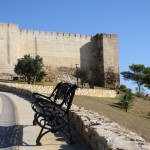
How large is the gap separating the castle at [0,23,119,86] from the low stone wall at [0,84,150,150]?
37510mm

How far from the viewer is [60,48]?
48.6 m

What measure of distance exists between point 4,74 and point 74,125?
36751 mm

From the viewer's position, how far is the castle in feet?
142

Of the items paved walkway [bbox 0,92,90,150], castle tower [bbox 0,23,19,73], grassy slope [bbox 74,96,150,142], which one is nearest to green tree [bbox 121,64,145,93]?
castle tower [bbox 0,23,19,73]

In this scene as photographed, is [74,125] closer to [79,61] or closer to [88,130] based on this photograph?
[88,130]

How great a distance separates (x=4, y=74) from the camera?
42.5 metres

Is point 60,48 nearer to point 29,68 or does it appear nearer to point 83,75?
point 83,75

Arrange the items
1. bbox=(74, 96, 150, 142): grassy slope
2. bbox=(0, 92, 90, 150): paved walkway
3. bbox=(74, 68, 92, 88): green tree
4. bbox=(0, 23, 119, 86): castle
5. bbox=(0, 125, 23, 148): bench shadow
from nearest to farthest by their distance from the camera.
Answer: bbox=(0, 92, 90, 150): paved walkway
bbox=(0, 125, 23, 148): bench shadow
bbox=(74, 96, 150, 142): grassy slope
bbox=(0, 23, 119, 86): castle
bbox=(74, 68, 92, 88): green tree

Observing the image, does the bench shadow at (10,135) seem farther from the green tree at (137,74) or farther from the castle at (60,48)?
the green tree at (137,74)

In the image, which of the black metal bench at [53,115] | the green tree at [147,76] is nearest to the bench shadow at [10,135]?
the black metal bench at [53,115]

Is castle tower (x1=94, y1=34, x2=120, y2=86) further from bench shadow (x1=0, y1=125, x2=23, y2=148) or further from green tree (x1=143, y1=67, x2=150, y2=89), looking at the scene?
bench shadow (x1=0, y1=125, x2=23, y2=148)

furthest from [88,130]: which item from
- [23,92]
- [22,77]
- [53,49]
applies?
[53,49]

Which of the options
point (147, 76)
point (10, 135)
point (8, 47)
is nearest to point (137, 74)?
point (147, 76)

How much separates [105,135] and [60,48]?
44.4 meters
